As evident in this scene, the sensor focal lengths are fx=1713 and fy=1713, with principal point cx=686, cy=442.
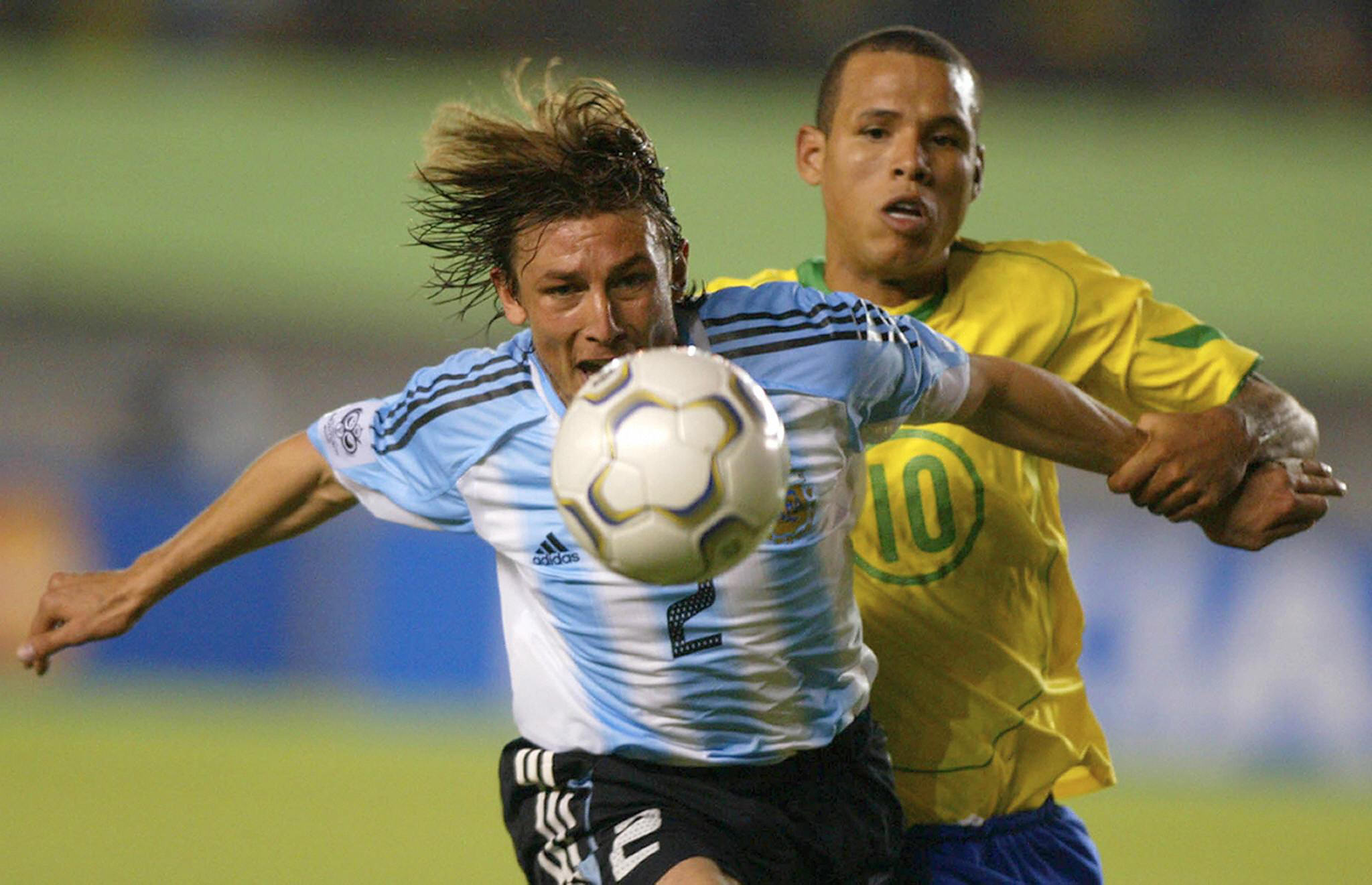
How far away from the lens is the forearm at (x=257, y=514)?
11.6 feet

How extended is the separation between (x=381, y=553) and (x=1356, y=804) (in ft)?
20.7

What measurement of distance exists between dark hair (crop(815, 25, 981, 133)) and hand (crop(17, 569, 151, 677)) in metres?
2.00

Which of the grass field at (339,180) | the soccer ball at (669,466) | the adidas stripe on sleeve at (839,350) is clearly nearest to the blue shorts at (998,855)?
the adidas stripe on sleeve at (839,350)

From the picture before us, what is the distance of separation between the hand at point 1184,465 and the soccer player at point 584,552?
2.3 inches

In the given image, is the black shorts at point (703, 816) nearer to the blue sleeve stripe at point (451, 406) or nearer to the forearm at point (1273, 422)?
the blue sleeve stripe at point (451, 406)

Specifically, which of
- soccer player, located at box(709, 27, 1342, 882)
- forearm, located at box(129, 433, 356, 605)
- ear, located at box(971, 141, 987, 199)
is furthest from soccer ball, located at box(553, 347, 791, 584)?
ear, located at box(971, 141, 987, 199)

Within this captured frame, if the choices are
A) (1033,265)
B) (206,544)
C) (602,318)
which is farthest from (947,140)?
(206,544)

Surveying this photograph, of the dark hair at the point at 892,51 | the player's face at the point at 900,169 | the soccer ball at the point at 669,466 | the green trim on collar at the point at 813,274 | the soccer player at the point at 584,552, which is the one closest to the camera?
the soccer ball at the point at 669,466

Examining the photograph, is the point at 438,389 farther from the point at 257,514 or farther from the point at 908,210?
the point at 908,210

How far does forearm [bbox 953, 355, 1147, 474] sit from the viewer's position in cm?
343

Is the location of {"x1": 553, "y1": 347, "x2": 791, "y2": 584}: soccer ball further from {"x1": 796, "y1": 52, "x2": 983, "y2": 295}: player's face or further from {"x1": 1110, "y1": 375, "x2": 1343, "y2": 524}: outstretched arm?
{"x1": 796, "y1": 52, "x2": 983, "y2": 295}: player's face

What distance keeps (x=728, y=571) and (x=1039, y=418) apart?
75 centimetres

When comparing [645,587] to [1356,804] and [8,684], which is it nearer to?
[1356,804]

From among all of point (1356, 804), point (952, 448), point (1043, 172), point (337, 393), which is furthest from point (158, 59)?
point (952, 448)
